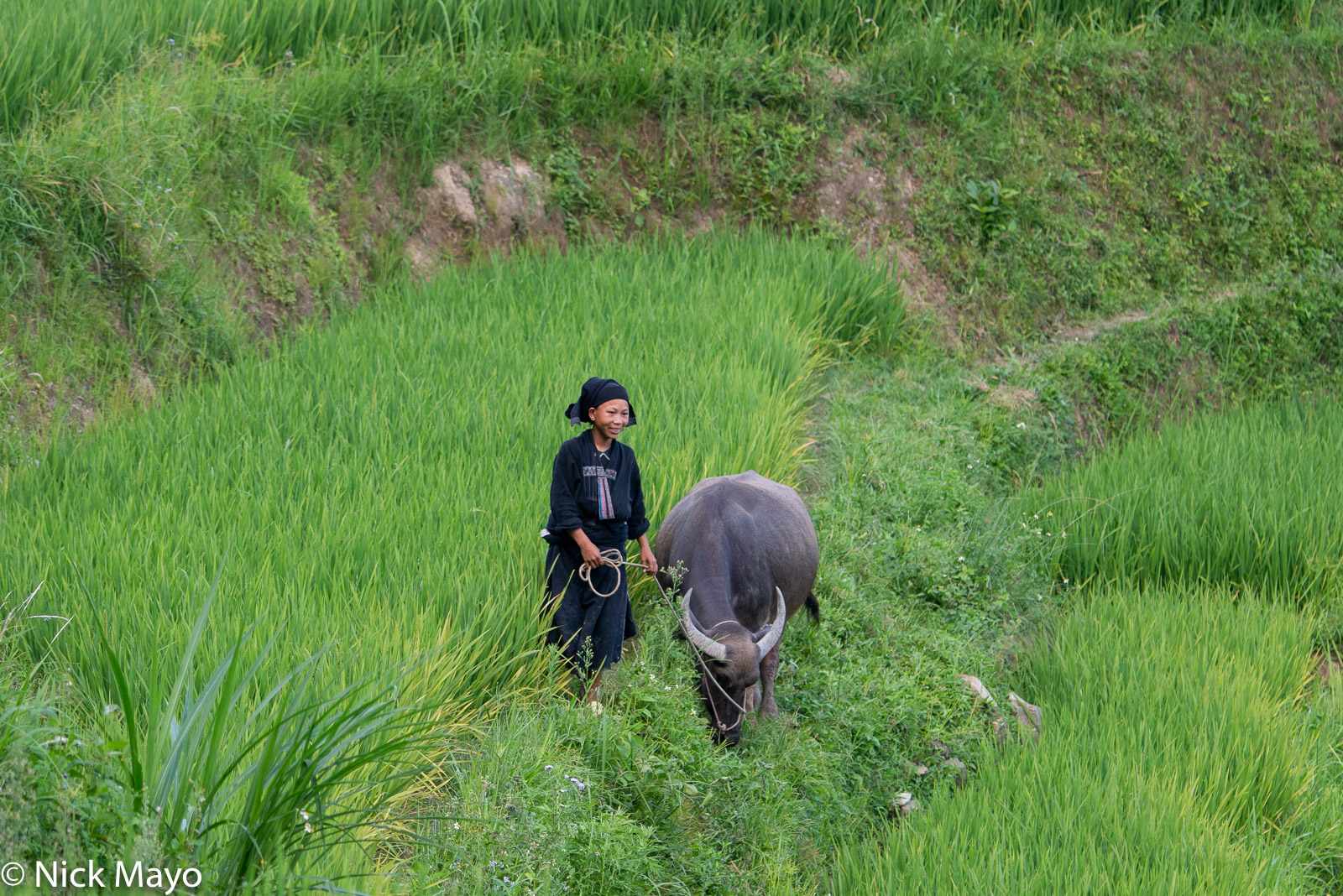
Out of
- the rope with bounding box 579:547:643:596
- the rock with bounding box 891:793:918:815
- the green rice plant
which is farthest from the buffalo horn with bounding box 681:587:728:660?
the green rice plant

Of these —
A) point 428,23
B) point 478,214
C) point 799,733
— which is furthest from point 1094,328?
point 799,733

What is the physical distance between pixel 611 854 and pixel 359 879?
30.6 inches

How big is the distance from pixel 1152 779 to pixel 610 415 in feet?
7.60

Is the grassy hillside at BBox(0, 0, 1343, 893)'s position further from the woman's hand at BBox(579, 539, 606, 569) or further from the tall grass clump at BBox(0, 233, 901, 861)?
the woman's hand at BBox(579, 539, 606, 569)

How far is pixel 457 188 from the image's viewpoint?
27.1ft

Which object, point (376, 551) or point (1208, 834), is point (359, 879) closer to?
point (376, 551)

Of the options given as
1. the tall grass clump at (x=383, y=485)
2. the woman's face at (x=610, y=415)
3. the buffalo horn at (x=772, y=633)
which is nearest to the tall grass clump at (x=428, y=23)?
the tall grass clump at (x=383, y=485)

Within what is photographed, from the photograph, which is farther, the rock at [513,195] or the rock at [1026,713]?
the rock at [513,195]

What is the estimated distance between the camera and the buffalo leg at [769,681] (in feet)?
14.9

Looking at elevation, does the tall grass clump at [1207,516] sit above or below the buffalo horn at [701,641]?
below

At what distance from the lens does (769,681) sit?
454 centimetres

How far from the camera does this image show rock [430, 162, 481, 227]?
820cm

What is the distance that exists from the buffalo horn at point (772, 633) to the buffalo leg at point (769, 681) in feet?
0.51

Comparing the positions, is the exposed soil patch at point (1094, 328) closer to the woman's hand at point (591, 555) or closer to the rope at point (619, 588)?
the rope at point (619, 588)
